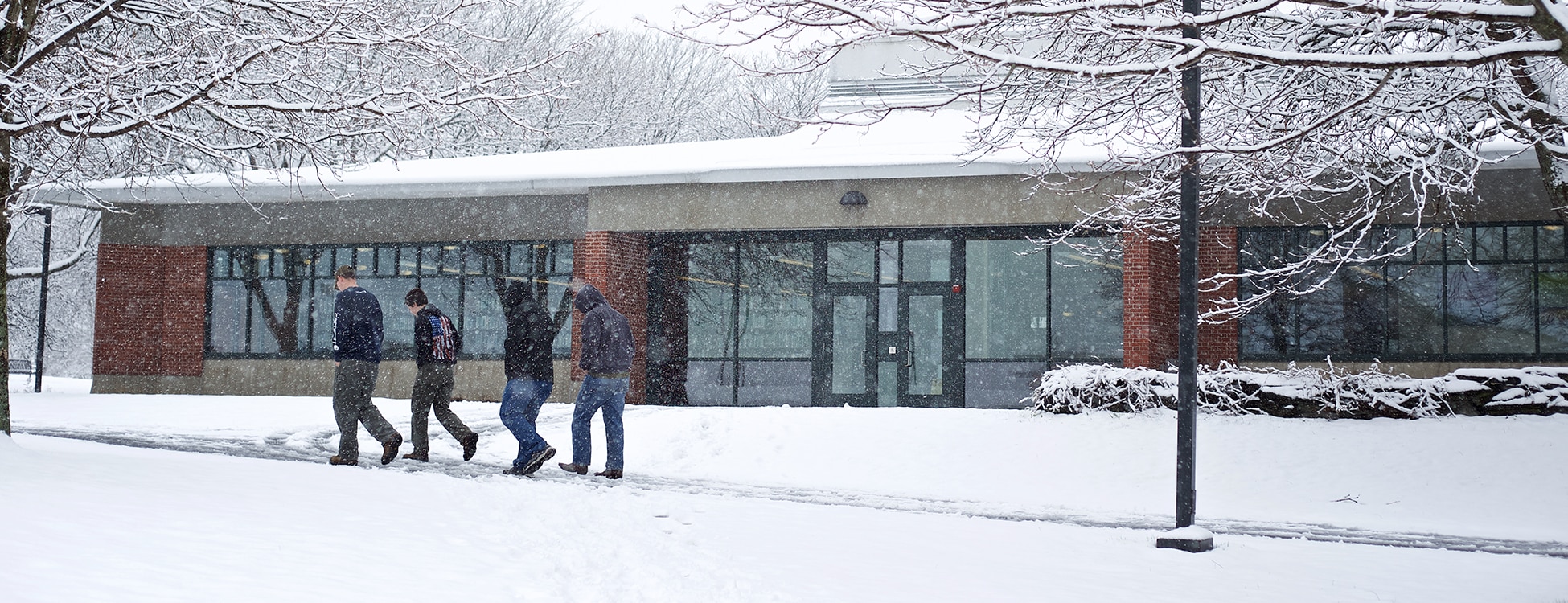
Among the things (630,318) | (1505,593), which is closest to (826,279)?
(630,318)

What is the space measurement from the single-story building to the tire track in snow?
4524 millimetres

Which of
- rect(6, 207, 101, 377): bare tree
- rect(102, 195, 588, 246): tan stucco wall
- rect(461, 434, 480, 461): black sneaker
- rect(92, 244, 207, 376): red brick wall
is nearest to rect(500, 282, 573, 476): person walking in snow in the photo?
rect(461, 434, 480, 461): black sneaker

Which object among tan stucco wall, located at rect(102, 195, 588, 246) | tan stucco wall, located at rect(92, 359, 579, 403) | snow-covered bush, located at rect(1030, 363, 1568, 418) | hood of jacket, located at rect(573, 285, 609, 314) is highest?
tan stucco wall, located at rect(102, 195, 588, 246)

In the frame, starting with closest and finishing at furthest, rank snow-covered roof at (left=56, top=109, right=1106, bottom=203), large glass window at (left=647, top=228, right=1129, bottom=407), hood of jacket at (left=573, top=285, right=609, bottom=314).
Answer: hood of jacket at (left=573, top=285, right=609, bottom=314) → snow-covered roof at (left=56, top=109, right=1106, bottom=203) → large glass window at (left=647, top=228, right=1129, bottom=407)

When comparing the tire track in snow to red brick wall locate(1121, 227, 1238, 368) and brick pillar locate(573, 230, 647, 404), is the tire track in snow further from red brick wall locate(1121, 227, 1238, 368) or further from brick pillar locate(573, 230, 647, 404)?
brick pillar locate(573, 230, 647, 404)

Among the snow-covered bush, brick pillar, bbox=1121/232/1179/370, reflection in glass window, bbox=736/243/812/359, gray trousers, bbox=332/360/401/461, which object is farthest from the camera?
reflection in glass window, bbox=736/243/812/359

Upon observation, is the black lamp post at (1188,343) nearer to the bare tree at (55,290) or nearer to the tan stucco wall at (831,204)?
the tan stucco wall at (831,204)

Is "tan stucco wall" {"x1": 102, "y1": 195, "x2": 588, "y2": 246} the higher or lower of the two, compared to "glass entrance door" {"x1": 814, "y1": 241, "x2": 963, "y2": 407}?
higher

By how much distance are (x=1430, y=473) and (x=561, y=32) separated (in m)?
31.7

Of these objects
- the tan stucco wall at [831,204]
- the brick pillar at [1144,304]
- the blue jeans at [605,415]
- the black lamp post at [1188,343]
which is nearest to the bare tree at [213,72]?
the blue jeans at [605,415]

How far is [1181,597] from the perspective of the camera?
6273mm

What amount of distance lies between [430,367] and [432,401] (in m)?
0.37

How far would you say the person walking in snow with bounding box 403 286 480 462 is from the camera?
10.8m

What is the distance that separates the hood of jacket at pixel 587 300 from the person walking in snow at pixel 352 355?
65.2 inches
